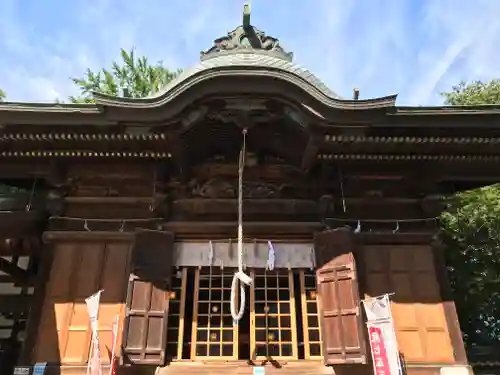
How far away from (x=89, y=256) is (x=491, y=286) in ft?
38.1

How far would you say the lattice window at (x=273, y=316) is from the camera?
678 cm

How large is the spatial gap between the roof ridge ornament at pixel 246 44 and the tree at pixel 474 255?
7.35 metres

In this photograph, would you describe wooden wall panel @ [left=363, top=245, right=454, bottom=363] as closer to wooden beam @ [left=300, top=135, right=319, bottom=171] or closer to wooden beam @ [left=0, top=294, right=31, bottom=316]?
wooden beam @ [left=300, top=135, right=319, bottom=171]

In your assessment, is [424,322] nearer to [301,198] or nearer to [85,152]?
[301,198]

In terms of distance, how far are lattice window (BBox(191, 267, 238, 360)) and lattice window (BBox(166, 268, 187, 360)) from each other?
21 cm

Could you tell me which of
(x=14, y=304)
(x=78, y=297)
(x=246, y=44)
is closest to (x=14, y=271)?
(x=14, y=304)

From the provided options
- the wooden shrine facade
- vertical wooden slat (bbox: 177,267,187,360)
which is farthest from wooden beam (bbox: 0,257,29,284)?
vertical wooden slat (bbox: 177,267,187,360)

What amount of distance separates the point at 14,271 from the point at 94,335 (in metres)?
3.83

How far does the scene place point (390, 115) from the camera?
6527 mm

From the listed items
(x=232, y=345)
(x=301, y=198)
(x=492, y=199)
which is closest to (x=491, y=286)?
(x=492, y=199)

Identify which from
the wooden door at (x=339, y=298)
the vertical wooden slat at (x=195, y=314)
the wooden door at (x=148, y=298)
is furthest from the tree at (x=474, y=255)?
the wooden door at (x=148, y=298)

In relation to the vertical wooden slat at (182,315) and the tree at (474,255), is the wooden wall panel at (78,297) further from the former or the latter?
the tree at (474,255)

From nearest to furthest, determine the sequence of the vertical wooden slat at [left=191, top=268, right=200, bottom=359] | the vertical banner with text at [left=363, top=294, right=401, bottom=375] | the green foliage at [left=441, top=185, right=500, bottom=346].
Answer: the vertical banner with text at [left=363, top=294, right=401, bottom=375]
the vertical wooden slat at [left=191, top=268, right=200, bottom=359]
the green foliage at [left=441, top=185, right=500, bottom=346]

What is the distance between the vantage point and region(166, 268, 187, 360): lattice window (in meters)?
6.75
